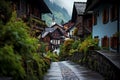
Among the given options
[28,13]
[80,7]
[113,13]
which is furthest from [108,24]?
[80,7]

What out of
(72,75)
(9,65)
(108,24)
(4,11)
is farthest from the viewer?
(108,24)

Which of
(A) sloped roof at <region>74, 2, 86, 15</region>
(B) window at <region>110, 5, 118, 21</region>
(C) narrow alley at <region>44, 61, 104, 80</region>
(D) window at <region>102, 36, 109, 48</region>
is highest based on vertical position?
(A) sloped roof at <region>74, 2, 86, 15</region>

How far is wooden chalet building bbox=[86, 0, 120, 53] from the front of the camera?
73.6ft

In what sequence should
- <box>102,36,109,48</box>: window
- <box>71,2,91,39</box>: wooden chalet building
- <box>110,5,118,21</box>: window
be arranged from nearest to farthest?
<box>110,5,118,21</box>: window < <box>102,36,109,48</box>: window < <box>71,2,91,39</box>: wooden chalet building

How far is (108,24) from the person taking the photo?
84.1 ft

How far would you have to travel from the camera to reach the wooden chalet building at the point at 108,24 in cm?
2244

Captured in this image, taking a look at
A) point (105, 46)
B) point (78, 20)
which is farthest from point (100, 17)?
point (78, 20)

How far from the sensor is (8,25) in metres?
12.1

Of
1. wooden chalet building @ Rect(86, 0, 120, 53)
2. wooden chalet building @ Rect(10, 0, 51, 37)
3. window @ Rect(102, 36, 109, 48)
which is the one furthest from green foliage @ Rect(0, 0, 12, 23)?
window @ Rect(102, 36, 109, 48)

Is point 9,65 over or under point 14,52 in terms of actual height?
under

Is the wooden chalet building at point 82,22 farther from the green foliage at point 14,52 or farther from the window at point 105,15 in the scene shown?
A: the green foliage at point 14,52

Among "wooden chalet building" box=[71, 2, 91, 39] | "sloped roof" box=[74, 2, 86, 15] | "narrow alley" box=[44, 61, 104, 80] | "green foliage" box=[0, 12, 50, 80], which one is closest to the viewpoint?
"green foliage" box=[0, 12, 50, 80]

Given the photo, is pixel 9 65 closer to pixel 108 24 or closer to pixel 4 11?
pixel 4 11

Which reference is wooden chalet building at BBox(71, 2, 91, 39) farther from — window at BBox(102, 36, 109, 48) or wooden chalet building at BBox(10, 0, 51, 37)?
window at BBox(102, 36, 109, 48)
